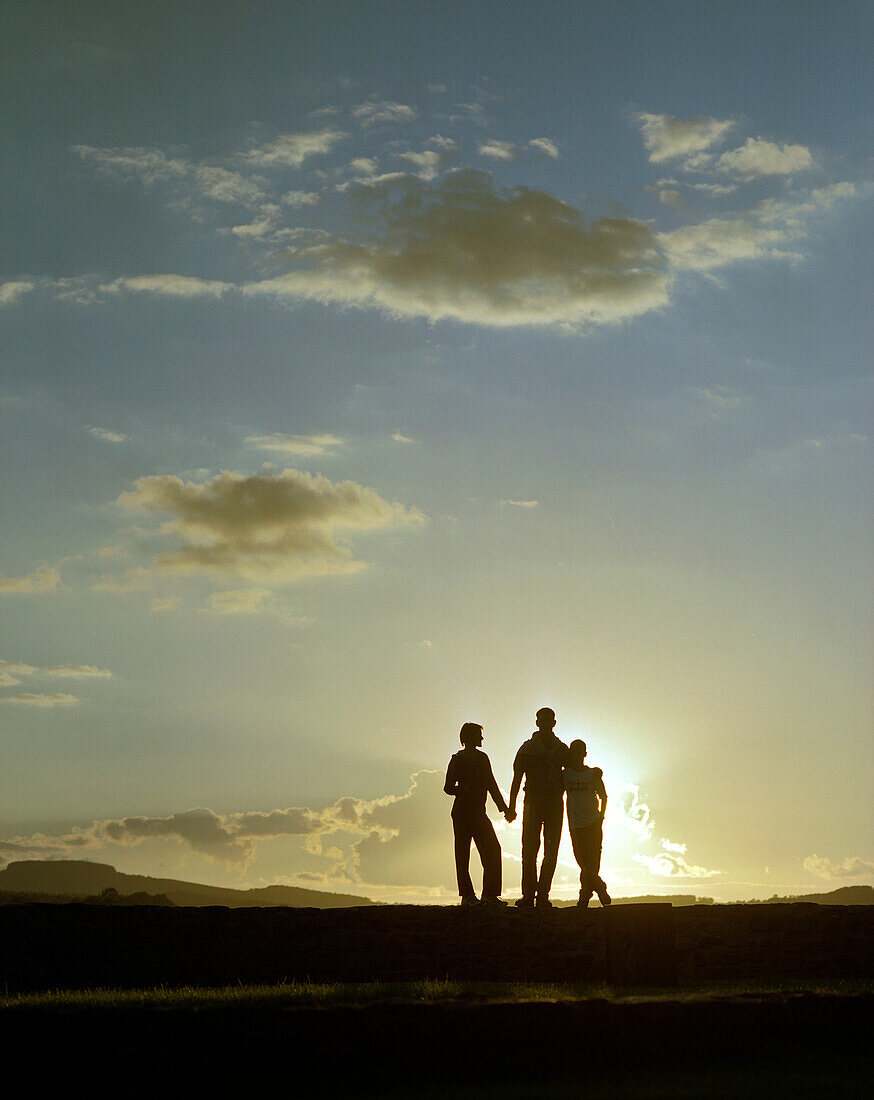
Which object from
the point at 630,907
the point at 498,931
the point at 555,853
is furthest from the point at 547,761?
the point at 630,907

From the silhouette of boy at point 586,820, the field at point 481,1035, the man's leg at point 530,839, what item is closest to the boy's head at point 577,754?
the silhouette of boy at point 586,820

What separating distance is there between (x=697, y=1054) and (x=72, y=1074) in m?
3.96

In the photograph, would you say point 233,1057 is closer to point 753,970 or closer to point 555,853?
point 753,970

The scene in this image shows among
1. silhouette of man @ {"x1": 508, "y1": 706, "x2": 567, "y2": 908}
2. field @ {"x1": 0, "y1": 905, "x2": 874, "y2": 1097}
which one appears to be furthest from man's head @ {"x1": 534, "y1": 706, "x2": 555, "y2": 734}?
field @ {"x1": 0, "y1": 905, "x2": 874, "y2": 1097}

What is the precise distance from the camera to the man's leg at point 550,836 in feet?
51.3

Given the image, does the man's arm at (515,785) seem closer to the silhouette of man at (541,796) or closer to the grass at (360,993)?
the silhouette of man at (541,796)

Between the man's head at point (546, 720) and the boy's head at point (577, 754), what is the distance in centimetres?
36

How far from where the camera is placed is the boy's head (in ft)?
50.5

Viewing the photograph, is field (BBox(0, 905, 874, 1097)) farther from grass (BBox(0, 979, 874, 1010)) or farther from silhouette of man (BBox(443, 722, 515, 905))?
silhouette of man (BBox(443, 722, 515, 905))

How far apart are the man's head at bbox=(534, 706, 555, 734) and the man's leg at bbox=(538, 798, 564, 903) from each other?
917 mm

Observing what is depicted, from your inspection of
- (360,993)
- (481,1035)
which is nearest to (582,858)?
(360,993)

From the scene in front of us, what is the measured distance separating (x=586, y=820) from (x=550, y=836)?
654mm

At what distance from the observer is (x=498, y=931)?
13500 millimetres

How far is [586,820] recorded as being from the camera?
15227 mm
